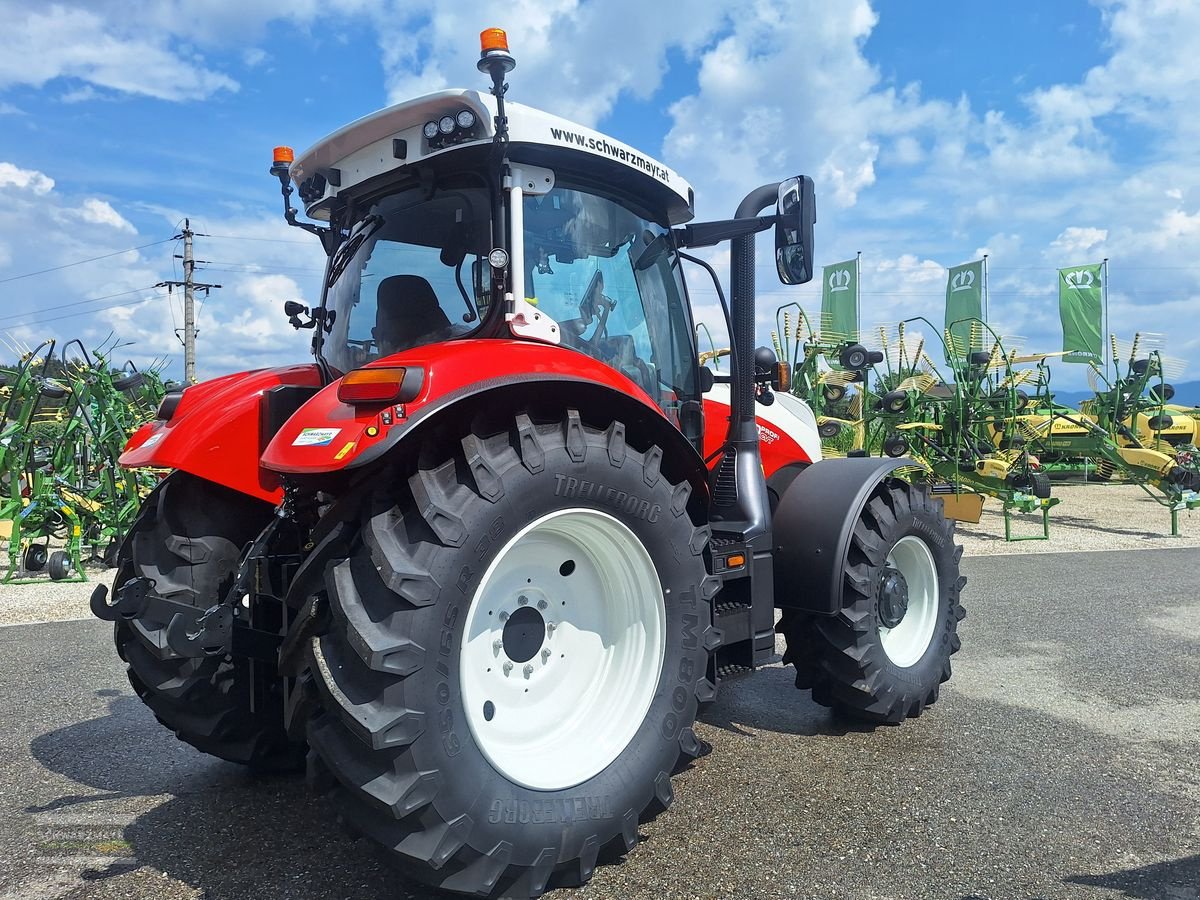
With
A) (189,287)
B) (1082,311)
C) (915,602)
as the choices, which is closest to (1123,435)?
(1082,311)

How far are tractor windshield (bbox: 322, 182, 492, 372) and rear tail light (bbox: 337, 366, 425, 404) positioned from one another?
60 cm

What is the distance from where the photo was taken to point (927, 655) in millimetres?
3984

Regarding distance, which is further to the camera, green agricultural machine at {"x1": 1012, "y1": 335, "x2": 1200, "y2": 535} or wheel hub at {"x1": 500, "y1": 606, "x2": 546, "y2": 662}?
green agricultural machine at {"x1": 1012, "y1": 335, "x2": 1200, "y2": 535}

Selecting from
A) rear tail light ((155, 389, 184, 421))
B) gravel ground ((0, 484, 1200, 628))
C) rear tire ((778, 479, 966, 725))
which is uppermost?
rear tail light ((155, 389, 184, 421))

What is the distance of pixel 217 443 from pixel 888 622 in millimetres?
2855

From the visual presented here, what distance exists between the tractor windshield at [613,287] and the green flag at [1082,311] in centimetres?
1524

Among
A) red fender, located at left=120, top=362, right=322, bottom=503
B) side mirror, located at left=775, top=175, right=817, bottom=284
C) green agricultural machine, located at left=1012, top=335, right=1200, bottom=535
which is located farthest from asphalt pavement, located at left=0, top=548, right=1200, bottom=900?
green agricultural machine, located at left=1012, top=335, right=1200, bottom=535

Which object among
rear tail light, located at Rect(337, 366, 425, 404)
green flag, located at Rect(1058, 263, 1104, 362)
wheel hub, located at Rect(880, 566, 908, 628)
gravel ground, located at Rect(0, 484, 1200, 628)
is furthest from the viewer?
green flag, located at Rect(1058, 263, 1104, 362)

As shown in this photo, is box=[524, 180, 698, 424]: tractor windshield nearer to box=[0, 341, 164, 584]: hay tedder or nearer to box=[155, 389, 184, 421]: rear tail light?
box=[155, 389, 184, 421]: rear tail light

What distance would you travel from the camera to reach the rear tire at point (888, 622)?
11.8 feet

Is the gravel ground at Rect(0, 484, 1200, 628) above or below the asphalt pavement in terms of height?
below

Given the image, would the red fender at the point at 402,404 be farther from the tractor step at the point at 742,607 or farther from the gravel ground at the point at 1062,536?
the gravel ground at the point at 1062,536

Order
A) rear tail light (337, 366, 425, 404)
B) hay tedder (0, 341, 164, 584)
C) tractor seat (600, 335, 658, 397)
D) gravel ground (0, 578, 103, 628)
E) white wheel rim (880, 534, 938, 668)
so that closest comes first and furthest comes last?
rear tail light (337, 366, 425, 404), tractor seat (600, 335, 658, 397), white wheel rim (880, 534, 938, 668), gravel ground (0, 578, 103, 628), hay tedder (0, 341, 164, 584)

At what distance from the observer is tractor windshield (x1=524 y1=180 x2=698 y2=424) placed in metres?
2.92
